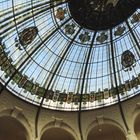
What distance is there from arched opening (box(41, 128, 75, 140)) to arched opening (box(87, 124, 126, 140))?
1.47 metres

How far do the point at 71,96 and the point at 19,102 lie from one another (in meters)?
3.37

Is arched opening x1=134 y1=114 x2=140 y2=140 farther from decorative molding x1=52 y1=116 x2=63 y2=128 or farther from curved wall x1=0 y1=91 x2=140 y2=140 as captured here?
decorative molding x1=52 y1=116 x2=63 y2=128

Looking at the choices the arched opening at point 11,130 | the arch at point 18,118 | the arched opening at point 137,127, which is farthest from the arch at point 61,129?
the arched opening at point 137,127

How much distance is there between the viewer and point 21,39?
21062 millimetres

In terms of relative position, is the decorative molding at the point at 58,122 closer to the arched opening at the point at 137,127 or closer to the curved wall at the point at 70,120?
the curved wall at the point at 70,120

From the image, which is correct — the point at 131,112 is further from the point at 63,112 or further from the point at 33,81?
the point at 33,81

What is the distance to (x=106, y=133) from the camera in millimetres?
24031

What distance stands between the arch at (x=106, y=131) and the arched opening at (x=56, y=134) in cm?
137

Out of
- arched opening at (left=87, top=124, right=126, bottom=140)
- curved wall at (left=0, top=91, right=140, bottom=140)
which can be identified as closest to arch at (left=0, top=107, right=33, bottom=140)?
curved wall at (left=0, top=91, right=140, bottom=140)

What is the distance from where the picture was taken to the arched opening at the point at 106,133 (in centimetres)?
2339

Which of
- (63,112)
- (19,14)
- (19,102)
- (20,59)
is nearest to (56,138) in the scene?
(63,112)

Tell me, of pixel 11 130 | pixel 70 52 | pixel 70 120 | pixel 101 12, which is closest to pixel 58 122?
pixel 70 120

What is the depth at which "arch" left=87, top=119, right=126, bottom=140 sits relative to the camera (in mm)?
22766

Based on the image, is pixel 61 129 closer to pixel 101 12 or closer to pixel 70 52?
pixel 70 52
